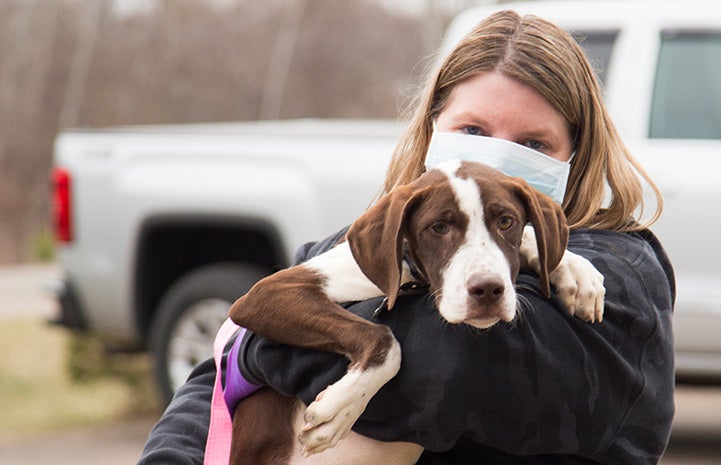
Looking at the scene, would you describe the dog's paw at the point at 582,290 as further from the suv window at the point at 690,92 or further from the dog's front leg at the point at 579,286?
the suv window at the point at 690,92

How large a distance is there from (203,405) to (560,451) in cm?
80

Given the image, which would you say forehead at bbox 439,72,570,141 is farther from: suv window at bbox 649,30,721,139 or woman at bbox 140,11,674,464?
suv window at bbox 649,30,721,139

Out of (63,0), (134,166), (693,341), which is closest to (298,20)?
(63,0)

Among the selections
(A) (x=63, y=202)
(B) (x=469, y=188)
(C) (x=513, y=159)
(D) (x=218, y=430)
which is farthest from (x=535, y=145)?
(A) (x=63, y=202)

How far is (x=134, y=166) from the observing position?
6918mm

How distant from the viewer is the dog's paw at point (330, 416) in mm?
2092

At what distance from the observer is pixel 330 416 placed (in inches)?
82.6

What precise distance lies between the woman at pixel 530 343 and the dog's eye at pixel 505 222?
0.34 ft

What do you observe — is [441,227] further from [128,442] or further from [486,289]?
[128,442]

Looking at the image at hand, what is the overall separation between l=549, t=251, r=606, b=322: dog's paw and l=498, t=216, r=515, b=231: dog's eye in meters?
0.13

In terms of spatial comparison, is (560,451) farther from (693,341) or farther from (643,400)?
(693,341)

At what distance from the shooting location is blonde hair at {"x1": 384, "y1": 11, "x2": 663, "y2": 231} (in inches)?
94.8

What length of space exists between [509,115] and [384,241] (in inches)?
16.4

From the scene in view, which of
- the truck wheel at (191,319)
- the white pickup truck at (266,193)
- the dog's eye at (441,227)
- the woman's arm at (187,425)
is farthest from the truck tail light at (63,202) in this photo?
the dog's eye at (441,227)
